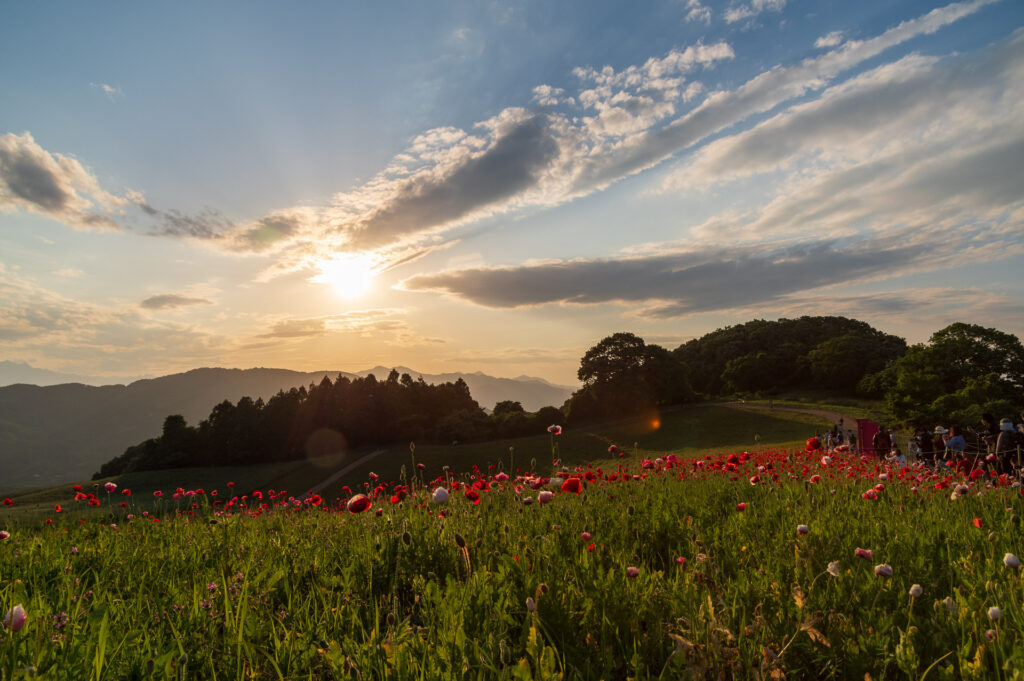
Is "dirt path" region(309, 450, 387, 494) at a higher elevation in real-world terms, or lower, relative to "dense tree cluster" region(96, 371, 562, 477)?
lower

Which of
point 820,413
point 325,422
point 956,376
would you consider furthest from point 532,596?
point 325,422

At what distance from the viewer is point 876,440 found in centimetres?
1725

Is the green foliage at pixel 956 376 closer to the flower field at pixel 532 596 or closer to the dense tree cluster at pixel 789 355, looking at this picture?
the dense tree cluster at pixel 789 355

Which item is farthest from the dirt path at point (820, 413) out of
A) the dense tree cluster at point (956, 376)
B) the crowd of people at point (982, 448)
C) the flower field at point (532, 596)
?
the flower field at point (532, 596)

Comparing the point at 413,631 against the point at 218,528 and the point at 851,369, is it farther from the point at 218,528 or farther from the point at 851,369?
the point at 851,369

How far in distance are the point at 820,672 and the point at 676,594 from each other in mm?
719

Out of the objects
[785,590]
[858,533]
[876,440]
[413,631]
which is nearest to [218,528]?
[413,631]

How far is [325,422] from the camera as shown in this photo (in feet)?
187

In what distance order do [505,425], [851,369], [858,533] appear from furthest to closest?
[851,369], [505,425], [858,533]

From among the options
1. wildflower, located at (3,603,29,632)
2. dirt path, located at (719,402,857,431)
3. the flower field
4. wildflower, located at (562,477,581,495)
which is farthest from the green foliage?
wildflower, located at (3,603,29,632)

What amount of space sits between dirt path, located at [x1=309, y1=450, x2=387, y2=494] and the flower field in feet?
120

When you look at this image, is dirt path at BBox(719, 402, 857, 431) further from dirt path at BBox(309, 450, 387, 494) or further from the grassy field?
dirt path at BBox(309, 450, 387, 494)

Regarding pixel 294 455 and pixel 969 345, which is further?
pixel 294 455

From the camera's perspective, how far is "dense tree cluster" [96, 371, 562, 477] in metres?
54.9
